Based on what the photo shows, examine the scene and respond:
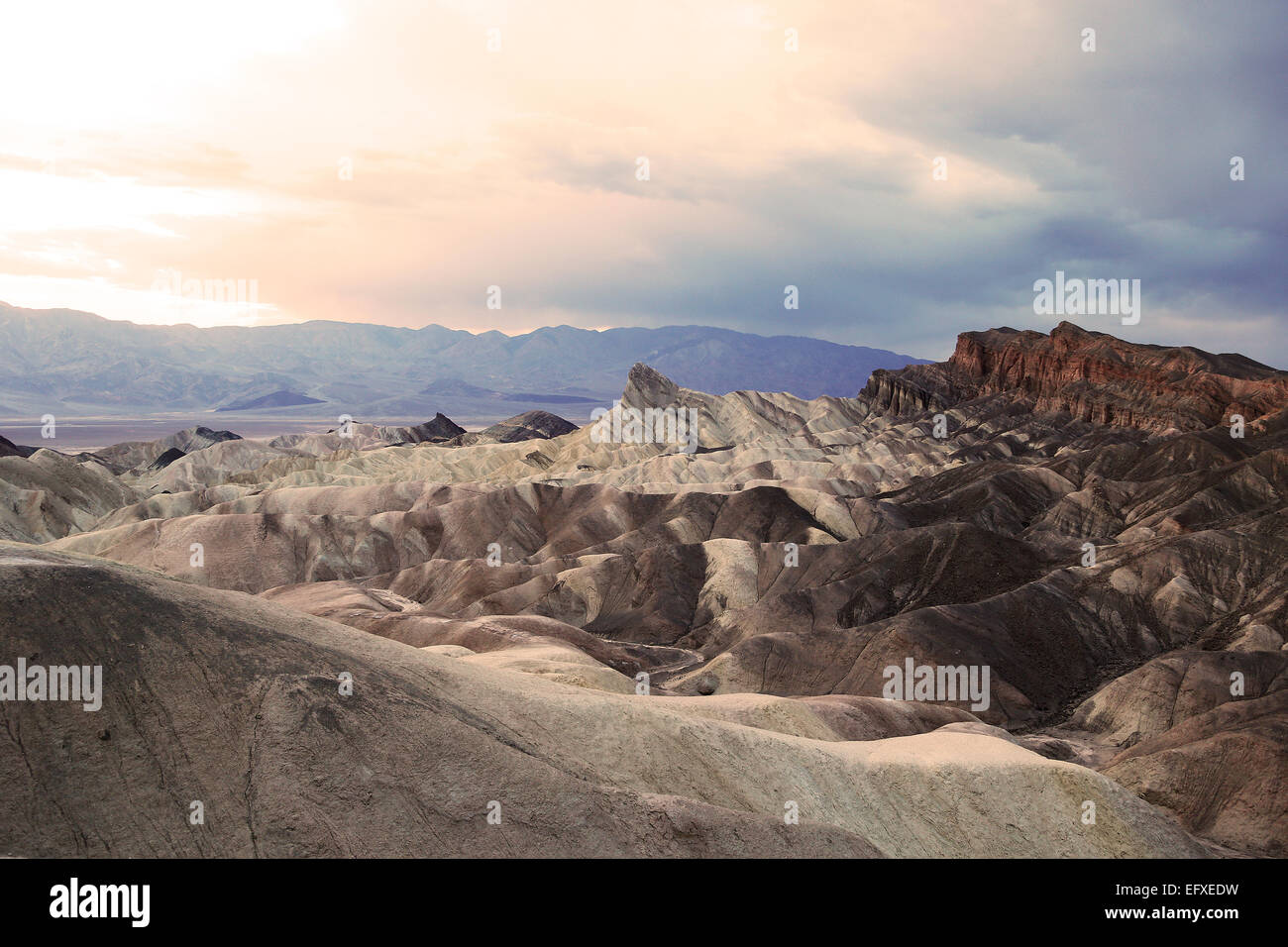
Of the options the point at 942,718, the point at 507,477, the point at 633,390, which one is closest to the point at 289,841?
the point at 942,718

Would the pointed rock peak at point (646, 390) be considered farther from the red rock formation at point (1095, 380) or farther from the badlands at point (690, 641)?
the red rock formation at point (1095, 380)

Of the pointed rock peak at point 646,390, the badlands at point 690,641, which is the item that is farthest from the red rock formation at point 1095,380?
the pointed rock peak at point 646,390

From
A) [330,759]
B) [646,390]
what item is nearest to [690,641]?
[330,759]

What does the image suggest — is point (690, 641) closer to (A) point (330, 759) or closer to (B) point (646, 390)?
(A) point (330, 759)

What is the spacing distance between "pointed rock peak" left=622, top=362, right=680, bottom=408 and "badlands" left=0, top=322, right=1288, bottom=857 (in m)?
23.6

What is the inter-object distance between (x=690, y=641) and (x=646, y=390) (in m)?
112

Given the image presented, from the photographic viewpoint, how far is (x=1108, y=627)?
61156 mm

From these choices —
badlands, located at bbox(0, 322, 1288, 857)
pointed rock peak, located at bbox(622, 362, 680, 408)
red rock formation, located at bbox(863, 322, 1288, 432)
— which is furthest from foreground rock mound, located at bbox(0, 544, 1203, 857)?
pointed rock peak, located at bbox(622, 362, 680, 408)

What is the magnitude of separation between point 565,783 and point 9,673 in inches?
479

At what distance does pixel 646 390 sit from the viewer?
579 ft

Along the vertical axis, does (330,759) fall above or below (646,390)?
below

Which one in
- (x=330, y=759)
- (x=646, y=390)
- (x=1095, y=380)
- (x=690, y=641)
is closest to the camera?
(x=330, y=759)

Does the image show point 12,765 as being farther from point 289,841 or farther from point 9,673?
point 289,841

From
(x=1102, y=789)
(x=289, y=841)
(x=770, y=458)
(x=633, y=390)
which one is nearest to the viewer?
(x=289, y=841)
